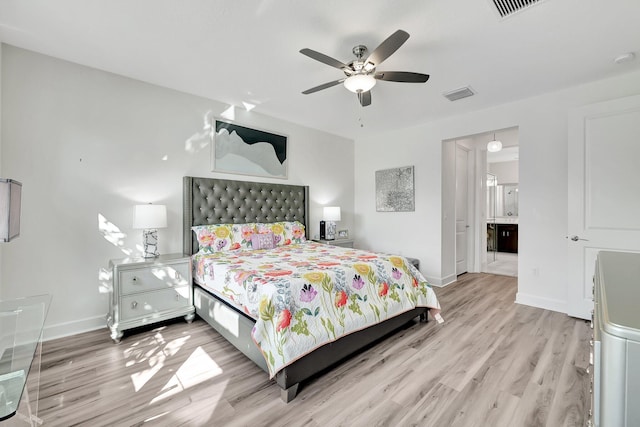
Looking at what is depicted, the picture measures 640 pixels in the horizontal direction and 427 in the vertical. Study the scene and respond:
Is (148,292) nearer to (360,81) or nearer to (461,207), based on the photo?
(360,81)

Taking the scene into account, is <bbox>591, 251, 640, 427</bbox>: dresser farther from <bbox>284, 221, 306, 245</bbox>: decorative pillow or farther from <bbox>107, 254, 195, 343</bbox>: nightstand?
<bbox>284, 221, 306, 245</bbox>: decorative pillow

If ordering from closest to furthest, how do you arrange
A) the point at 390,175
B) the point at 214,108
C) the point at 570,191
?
the point at 570,191 → the point at 214,108 → the point at 390,175

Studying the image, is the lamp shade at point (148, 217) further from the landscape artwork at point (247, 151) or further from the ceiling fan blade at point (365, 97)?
the ceiling fan blade at point (365, 97)

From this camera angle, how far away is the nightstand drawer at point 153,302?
2588 mm

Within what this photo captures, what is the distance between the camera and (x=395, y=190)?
16.0 feet

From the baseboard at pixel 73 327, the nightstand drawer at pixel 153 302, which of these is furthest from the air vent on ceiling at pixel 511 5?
the baseboard at pixel 73 327

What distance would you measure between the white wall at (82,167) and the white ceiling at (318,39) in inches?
9.3

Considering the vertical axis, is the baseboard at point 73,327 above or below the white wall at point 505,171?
below

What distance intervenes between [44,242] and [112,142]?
113 cm

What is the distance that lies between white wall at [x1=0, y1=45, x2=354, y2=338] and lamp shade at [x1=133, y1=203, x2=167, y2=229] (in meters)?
0.33

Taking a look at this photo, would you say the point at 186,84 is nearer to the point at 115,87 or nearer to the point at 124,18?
the point at 115,87

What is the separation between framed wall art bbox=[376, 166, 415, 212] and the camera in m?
4.68

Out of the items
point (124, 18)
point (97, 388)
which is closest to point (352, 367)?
point (97, 388)

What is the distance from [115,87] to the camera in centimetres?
293
